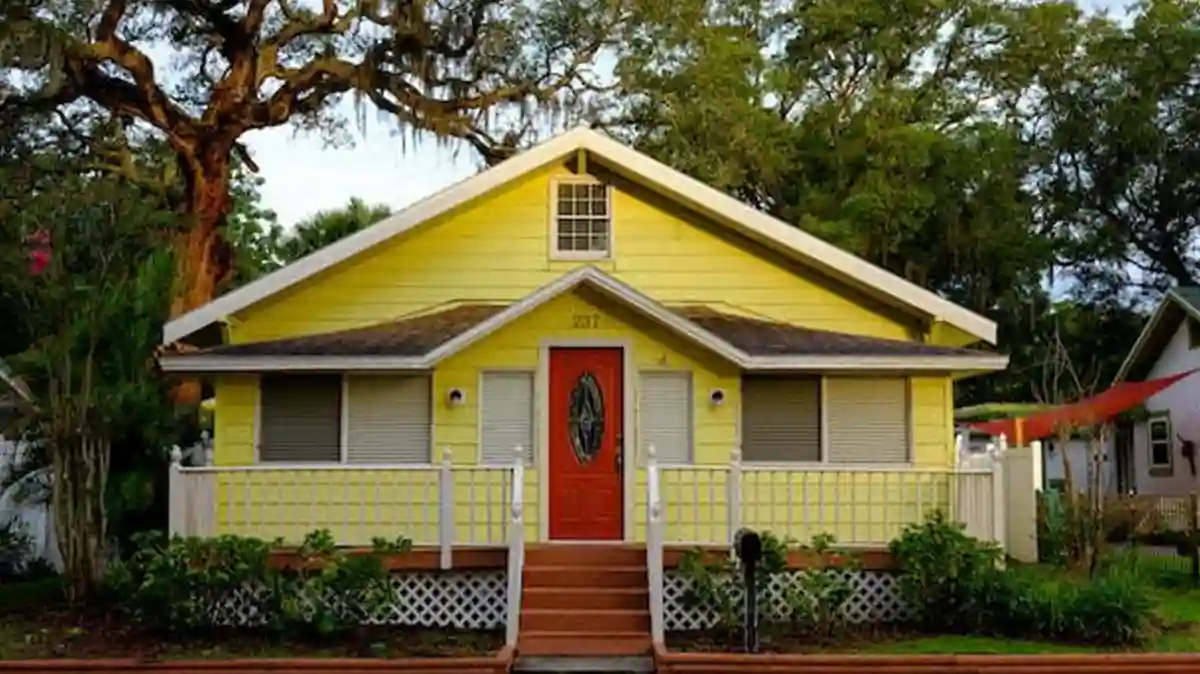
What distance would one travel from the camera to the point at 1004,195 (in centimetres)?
3650

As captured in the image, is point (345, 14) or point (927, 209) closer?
point (345, 14)

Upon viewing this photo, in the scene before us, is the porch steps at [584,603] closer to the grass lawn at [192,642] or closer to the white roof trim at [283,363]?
the grass lawn at [192,642]

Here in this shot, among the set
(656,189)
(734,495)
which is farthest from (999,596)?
(656,189)

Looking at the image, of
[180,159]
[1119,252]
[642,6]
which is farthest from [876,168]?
[180,159]

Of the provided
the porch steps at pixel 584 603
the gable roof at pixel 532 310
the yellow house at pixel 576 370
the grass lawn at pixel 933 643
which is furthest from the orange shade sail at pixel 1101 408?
the porch steps at pixel 584 603

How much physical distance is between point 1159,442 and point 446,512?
21653mm

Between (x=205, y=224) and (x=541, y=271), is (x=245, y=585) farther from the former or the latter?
(x=205, y=224)

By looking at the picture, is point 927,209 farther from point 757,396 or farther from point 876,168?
point 757,396

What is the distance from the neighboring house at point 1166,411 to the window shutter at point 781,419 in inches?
636

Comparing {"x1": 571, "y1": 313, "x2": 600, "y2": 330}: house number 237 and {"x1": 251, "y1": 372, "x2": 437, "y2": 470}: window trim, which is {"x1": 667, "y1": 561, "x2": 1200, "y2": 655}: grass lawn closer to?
{"x1": 571, "y1": 313, "x2": 600, "y2": 330}: house number 237

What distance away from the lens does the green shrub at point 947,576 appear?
13469mm

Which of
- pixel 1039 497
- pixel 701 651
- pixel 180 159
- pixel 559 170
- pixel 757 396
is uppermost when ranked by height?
pixel 180 159

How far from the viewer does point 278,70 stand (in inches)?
968

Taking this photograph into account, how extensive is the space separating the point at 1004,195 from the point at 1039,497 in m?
18.6
